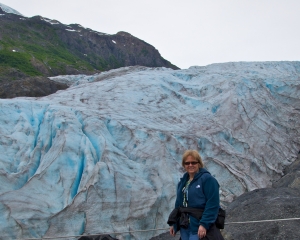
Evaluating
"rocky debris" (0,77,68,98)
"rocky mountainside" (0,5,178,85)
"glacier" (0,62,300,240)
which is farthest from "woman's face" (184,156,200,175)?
"rocky mountainside" (0,5,178,85)

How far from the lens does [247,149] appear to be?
11289mm

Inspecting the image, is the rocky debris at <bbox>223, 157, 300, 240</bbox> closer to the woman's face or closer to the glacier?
the glacier

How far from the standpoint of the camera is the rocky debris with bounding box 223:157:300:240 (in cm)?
588

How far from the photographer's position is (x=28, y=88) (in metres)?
18.7

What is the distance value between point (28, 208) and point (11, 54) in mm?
41403

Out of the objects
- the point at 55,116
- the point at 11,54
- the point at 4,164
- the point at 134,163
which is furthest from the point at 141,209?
the point at 11,54

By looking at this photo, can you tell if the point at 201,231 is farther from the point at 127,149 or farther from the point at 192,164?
the point at 127,149

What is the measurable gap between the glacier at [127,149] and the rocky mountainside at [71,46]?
34565 millimetres

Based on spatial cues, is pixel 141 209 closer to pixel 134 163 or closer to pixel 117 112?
pixel 134 163

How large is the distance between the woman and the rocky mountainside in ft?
144

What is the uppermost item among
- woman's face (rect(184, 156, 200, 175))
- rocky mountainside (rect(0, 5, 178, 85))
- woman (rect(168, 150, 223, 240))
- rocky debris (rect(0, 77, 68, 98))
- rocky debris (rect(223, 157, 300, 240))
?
rocky mountainside (rect(0, 5, 178, 85))

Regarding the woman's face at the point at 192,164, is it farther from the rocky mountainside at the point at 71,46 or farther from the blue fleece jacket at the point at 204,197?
the rocky mountainside at the point at 71,46

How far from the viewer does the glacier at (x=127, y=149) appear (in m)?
7.07

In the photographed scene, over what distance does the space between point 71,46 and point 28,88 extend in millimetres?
45160
